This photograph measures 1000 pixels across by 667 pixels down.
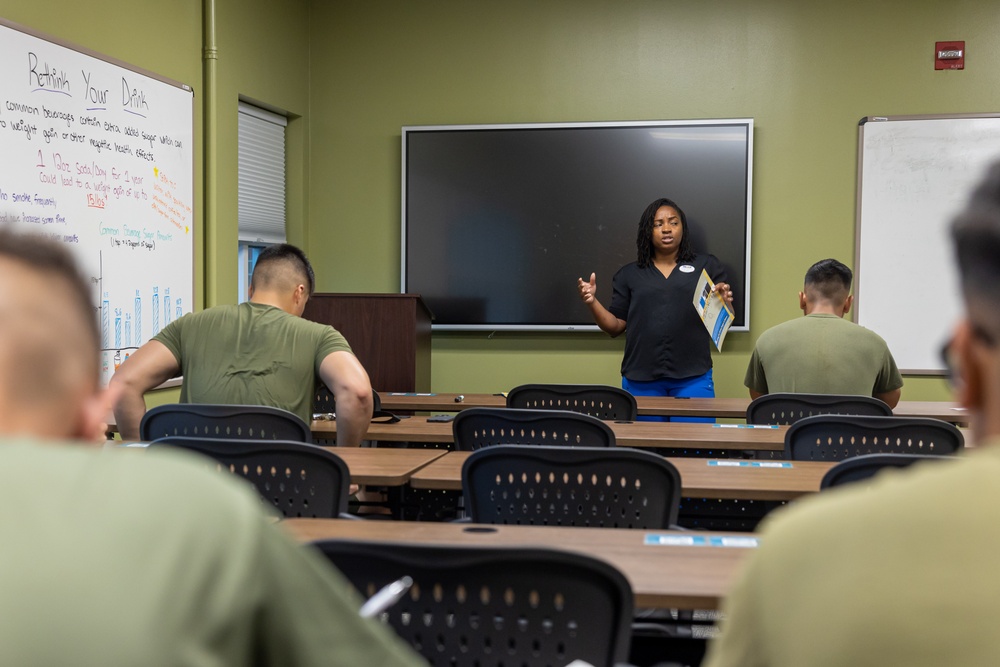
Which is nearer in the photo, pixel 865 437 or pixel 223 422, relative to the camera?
pixel 223 422

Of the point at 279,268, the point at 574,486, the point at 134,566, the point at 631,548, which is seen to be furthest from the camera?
the point at 279,268

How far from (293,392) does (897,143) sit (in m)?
4.64

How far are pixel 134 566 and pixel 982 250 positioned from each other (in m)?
0.67

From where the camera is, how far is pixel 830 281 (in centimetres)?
443

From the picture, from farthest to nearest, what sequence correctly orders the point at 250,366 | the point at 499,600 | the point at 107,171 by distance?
the point at 107,171 < the point at 250,366 < the point at 499,600

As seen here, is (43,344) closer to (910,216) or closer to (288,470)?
(288,470)

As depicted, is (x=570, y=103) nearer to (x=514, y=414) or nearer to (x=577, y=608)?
(x=514, y=414)

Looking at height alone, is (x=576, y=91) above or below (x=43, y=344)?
above

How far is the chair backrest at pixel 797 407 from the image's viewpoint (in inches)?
151

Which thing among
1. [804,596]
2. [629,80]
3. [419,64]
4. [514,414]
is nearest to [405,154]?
[419,64]

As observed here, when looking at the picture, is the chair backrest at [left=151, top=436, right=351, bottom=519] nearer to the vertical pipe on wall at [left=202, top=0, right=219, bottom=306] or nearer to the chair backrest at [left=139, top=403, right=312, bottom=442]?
the chair backrest at [left=139, top=403, right=312, bottom=442]

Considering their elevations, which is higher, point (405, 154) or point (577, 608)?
point (405, 154)

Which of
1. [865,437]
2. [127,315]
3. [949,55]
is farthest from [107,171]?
[949,55]

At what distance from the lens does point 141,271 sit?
5.08 m
